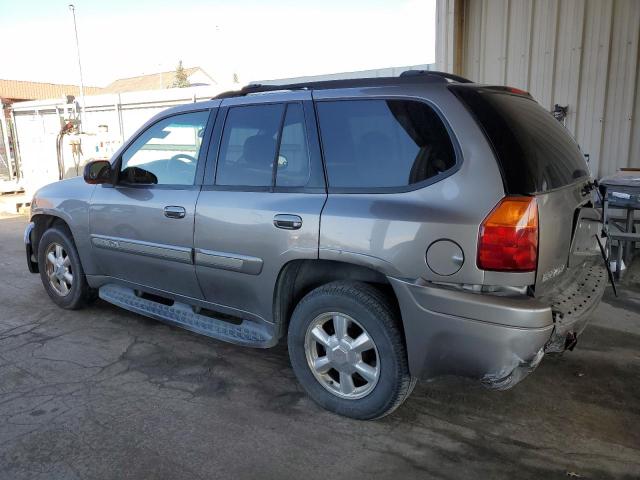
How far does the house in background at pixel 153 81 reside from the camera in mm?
55025

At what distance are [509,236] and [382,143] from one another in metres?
0.88

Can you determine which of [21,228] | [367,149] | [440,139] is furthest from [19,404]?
[21,228]

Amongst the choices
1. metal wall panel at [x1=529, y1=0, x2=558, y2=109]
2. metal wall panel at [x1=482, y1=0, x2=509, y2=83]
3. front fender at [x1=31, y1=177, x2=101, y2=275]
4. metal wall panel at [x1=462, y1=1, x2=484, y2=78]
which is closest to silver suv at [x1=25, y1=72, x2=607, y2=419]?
front fender at [x1=31, y1=177, x2=101, y2=275]

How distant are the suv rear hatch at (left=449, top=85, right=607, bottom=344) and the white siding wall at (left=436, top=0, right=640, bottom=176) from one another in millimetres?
4046

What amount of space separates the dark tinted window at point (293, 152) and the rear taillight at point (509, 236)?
1.18 meters

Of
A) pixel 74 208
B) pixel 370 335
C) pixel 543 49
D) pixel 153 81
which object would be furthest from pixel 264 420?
pixel 153 81

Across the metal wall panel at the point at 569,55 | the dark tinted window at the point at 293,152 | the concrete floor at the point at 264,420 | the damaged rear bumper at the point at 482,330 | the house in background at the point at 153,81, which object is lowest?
the concrete floor at the point at 264,420

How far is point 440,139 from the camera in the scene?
2801 mm

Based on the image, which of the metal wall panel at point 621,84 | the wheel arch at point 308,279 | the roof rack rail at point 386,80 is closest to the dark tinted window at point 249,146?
the roof rack rail at point 386,80

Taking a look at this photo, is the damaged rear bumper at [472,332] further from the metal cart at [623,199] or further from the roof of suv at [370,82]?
the metal cart at [623,199]

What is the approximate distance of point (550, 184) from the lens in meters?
2.87

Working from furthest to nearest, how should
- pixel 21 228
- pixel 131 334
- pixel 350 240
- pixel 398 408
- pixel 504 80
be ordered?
pixel 21 228, pixel 504 80, pixel 131 334, pixel 398 408, pixel 350 240

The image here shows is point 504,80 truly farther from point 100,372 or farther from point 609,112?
point 100,372

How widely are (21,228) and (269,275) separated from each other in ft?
29.7
